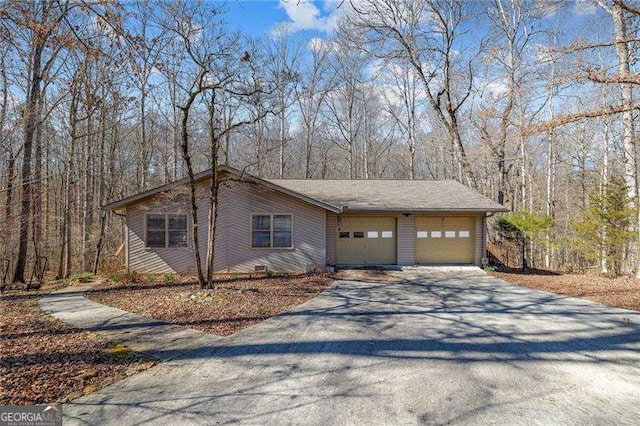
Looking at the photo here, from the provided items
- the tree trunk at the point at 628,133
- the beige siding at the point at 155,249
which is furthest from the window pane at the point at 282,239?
the tree trunk at the point at 628,133

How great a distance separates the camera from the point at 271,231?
1184 cm

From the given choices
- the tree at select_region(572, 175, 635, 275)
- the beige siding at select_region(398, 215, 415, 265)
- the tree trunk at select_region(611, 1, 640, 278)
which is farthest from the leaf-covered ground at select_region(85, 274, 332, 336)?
the tree trunk at select_region(611, 1, 640, 278)

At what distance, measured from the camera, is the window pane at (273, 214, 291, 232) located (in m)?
11.9

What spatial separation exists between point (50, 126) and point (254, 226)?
1087 centimetres

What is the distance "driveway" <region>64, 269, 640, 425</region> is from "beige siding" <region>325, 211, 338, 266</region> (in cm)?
559

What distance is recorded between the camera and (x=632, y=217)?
1073 centimetres

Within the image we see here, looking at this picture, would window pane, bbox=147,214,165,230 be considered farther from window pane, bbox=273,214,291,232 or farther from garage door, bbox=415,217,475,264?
garage door, bbox=415,217,475,264

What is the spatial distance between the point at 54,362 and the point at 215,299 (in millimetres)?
3453

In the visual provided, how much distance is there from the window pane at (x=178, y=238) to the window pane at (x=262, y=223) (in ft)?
7.59

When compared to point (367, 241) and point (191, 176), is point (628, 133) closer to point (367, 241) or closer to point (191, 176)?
point (367, 241)

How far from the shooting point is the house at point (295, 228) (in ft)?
37.6

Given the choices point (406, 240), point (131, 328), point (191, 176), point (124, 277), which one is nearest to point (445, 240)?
point (406, 240)

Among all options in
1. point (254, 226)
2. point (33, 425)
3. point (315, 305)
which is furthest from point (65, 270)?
point (33, 425)

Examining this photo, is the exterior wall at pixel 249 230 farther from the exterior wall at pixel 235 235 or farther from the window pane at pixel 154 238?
the window pane at pixel 154 238
